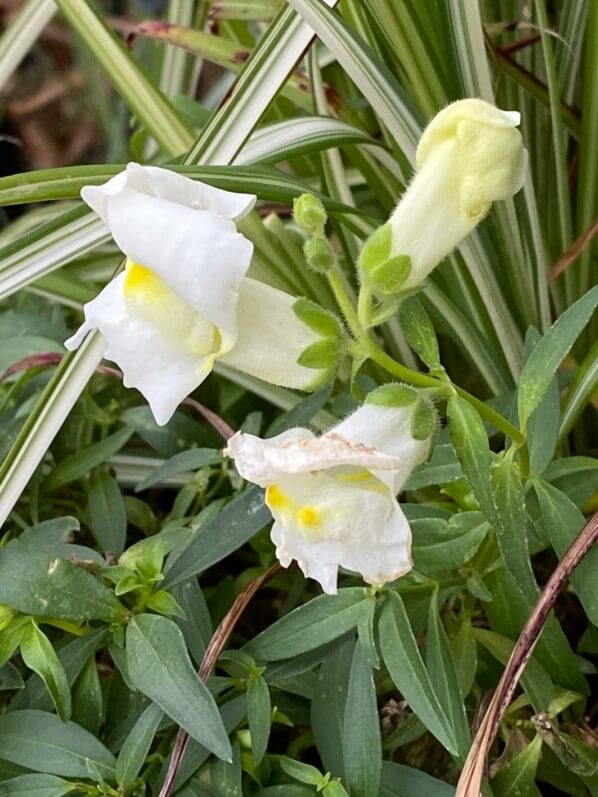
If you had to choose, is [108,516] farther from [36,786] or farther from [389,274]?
[389,274]

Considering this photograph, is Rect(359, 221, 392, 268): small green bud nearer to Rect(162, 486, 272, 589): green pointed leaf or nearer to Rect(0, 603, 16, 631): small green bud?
Rect(162, 486, 272, 589): green pointed leaf

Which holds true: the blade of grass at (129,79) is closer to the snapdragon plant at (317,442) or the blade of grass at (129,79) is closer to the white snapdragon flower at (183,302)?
the snapdragon plant at (317,442)

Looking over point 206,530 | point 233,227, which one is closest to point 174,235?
point 233,227

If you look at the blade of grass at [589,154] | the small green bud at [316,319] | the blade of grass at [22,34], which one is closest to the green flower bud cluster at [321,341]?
the small green bud at [316,319]

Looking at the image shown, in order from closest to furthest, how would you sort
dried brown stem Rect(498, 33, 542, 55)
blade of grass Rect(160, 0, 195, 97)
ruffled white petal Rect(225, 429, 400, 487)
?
ruffled white petal Rect(225, 429, 400, 487) → dried brown stem Rect(498, 33, 542, 55) → blade of grass Rect(160, 0, 195, 97)

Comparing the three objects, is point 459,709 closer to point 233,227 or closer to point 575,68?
point 233,227

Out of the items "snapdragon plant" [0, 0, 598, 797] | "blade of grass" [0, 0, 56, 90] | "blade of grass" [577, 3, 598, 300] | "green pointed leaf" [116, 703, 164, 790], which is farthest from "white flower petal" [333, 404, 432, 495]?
"blade of grass" [0, 0, 56, 90]
